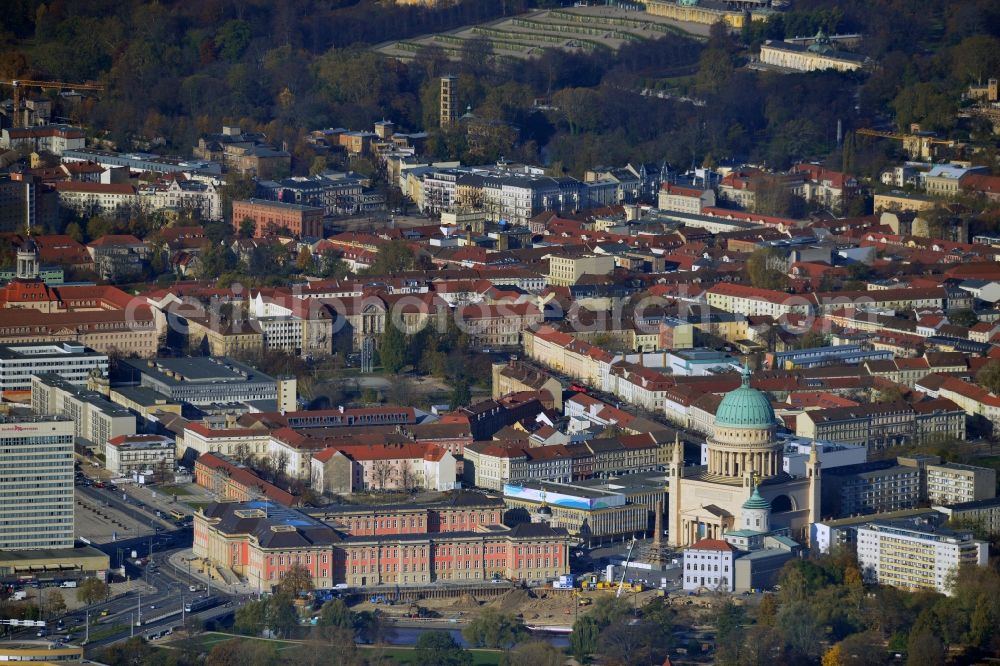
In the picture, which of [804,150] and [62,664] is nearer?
[62,664]

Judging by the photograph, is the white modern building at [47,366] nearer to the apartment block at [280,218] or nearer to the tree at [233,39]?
the apartment block at [280,218]

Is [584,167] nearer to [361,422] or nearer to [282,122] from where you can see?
[282,122]

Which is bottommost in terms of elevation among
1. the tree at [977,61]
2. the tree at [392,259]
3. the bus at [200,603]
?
the bus at [200,603]

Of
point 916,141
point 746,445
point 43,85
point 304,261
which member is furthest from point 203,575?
point 43,85

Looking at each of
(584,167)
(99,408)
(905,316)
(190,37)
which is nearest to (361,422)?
(99,408)

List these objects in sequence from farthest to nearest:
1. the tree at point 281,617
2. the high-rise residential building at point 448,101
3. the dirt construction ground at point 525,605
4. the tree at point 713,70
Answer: the tree at point 713,70
the high-rise residential building at point 448,101
the dirt construction ground at point 525,605
the tree at point 281,617

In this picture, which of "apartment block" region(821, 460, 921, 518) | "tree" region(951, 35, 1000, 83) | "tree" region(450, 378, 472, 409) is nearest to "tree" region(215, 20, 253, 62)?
"tree" region(951, 35, 1000, 83)

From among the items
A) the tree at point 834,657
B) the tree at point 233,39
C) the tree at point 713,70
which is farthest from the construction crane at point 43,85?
the tree at point 834,657

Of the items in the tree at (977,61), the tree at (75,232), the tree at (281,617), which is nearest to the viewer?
the tree at (281,617)
